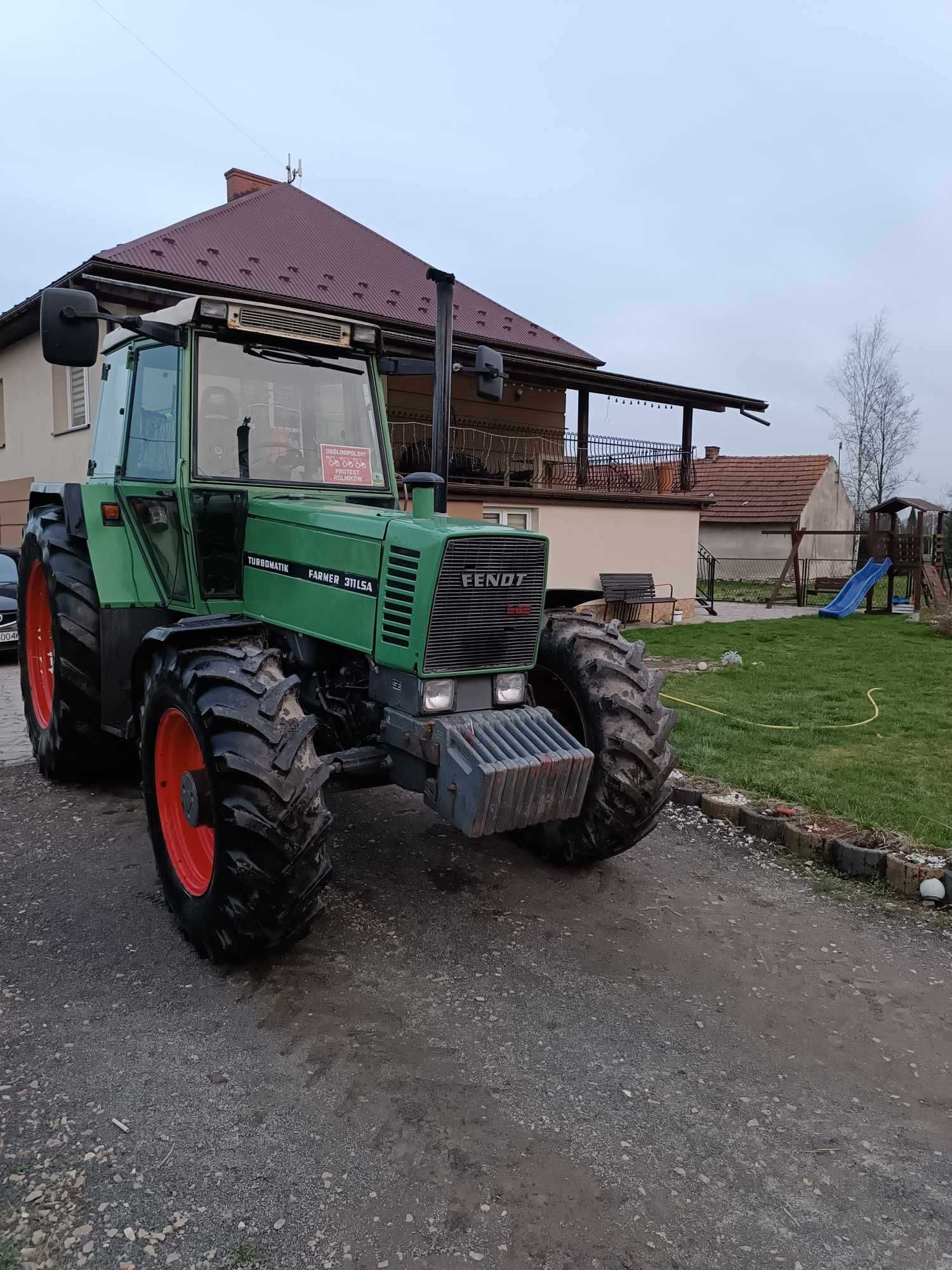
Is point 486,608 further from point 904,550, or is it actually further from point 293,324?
point 904,550

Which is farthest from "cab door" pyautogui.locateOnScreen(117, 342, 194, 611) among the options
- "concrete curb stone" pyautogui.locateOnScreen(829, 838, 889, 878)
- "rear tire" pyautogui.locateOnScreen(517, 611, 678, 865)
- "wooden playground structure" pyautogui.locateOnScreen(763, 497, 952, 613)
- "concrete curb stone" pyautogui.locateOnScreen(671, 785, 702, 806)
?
"wooden playground structure" pyautogui.locateOnScreen(763, 497, 952, 613)

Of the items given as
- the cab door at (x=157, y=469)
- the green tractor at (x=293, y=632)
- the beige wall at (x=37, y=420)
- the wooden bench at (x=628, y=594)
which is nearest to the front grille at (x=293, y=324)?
the green tractor at (x=293, y=632)

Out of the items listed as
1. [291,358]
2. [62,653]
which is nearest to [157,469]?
[291,358]

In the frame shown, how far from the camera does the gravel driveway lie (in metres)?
2.30

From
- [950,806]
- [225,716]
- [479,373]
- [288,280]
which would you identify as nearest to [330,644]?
[225,716]

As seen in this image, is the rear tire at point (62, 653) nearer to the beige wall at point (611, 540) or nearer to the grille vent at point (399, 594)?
the grille vent at point (399, 594)

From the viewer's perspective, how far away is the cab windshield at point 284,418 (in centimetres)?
431

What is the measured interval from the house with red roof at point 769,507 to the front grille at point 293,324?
24.3 meters

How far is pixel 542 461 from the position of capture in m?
15.4

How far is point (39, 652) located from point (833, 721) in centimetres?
629

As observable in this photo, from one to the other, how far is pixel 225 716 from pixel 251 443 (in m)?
1.65

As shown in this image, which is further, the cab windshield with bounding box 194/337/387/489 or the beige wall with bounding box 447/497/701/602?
the beige wall with bounding box 447/497/701/602

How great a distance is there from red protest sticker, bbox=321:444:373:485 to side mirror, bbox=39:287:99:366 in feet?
4.00

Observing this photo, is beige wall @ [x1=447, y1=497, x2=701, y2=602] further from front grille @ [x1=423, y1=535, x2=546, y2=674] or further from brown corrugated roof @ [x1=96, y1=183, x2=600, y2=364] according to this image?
front grille @ [x1=423, y1=535, x2=546, y2=674]
